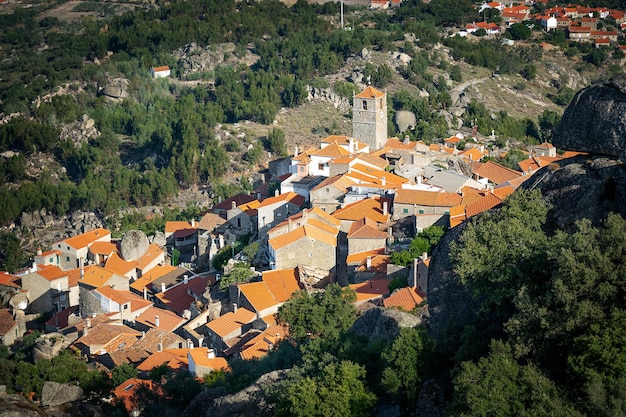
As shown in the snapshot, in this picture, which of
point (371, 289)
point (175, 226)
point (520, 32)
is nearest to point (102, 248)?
point (175, 226)

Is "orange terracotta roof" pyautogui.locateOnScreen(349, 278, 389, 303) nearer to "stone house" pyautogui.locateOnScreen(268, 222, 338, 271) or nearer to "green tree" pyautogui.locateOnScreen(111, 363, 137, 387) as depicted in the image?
"stone house" pyautogui.locateOnScreen(268, 222, 338, 271)

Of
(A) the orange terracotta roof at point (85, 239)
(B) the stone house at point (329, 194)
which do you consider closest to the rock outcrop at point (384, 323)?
(B) the stone house at point (329, 194)

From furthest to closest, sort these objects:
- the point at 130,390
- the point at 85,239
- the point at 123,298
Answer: the point at 85,239 → the point at 123,298 → the point at 130,390

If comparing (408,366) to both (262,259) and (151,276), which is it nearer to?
(262,259)

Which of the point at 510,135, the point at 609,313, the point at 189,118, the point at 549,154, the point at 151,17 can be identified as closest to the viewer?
the point at 609,313

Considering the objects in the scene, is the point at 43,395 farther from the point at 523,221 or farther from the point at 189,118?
the point at 189,118

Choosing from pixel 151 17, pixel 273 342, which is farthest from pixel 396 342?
pixel 151 17
